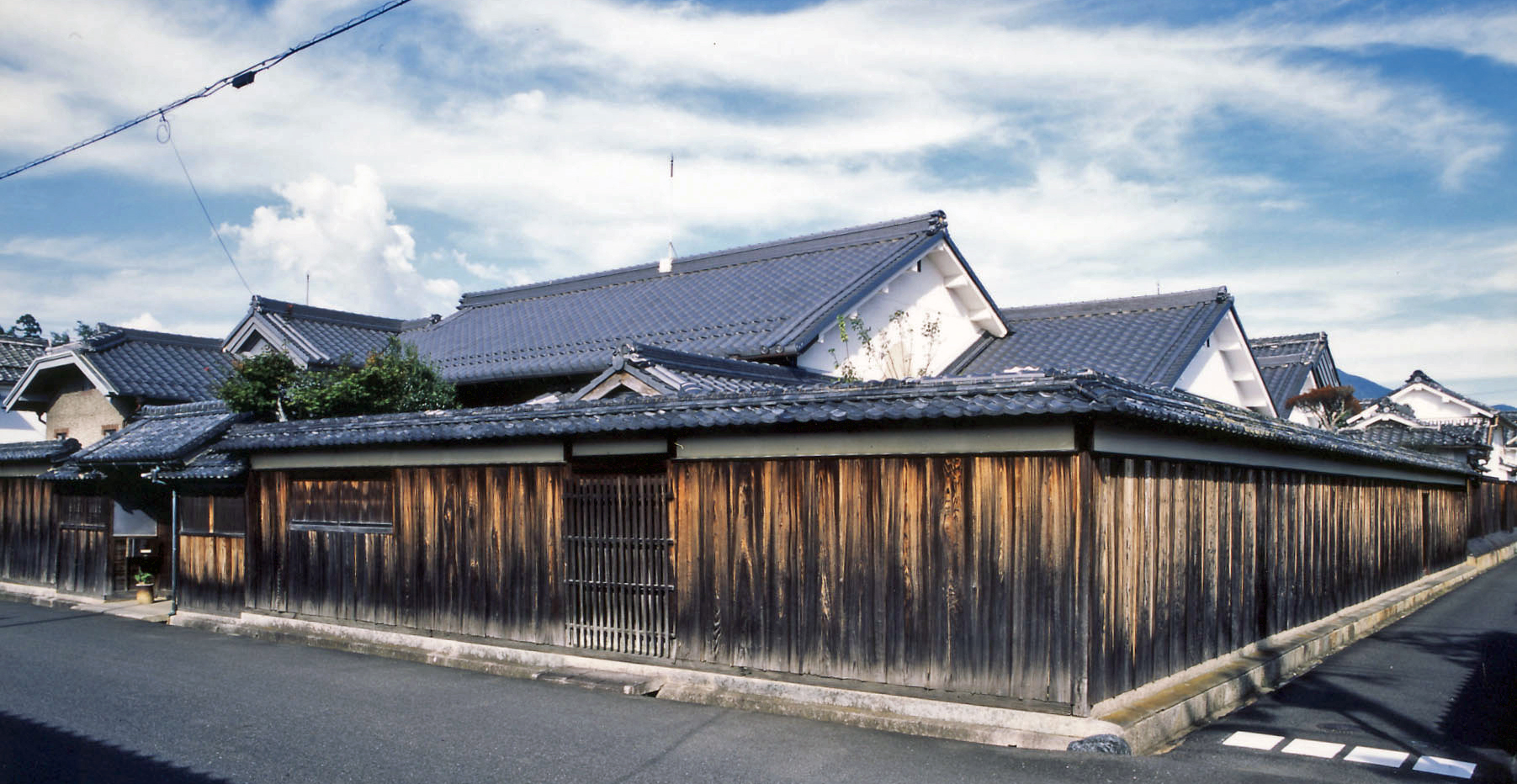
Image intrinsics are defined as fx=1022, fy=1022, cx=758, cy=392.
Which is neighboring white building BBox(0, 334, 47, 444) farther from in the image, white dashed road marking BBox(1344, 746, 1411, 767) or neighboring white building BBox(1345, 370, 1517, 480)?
neighboring white building BBox(1345, 370, 1517, 480)

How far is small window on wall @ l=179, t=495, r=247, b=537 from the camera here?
15.2 m

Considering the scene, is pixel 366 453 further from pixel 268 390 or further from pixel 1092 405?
pixel 1092 405

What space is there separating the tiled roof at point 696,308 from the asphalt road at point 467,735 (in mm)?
8273

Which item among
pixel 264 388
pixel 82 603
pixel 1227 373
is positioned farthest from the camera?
pixel 1227 373

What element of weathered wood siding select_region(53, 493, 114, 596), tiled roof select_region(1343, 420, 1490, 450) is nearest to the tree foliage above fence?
weathered wood siding select_region(53, 493, 114, 596)

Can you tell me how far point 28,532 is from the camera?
795 inches

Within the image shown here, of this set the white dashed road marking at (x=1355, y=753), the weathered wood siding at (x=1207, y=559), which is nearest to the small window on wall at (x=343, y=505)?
the weathered wood siding at (x=1207, y=559)

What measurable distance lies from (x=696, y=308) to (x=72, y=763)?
14.7m

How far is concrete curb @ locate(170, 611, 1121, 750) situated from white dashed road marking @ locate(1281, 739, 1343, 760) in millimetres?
1606

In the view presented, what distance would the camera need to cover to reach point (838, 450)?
30.1ft

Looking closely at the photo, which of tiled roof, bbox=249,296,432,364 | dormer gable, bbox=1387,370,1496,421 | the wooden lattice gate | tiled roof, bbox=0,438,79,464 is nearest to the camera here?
the wooden lattice gate

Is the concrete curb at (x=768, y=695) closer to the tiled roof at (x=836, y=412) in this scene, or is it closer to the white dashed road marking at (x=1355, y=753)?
the white dashed road marking at (x=1355, y=753)

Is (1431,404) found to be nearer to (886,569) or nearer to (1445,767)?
(1445,767)

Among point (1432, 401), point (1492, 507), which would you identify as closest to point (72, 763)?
point (1492, 507)
